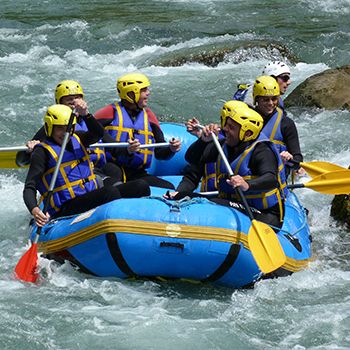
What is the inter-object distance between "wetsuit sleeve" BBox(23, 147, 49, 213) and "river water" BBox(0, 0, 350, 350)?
597mm

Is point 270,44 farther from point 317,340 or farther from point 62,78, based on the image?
point 317,340

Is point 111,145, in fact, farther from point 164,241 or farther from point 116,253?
point 164,241

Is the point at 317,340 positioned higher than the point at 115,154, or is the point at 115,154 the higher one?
the point at 115,154

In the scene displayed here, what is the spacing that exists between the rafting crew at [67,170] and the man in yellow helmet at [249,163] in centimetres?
77

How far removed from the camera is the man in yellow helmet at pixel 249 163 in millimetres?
6285

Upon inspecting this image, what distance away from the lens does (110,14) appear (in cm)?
1678

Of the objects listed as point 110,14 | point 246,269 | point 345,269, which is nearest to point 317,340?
point 246,269

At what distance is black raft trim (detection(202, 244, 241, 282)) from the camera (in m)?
6.03

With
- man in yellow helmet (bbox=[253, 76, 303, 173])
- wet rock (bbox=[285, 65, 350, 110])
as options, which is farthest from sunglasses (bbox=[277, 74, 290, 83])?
wet rock (bbox=[285, 65, 350, 110])

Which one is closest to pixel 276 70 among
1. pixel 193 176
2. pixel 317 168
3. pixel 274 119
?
pixel 274 119

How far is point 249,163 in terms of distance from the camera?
642cm

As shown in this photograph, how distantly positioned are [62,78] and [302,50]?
4081 mm

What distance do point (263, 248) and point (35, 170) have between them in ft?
6.02

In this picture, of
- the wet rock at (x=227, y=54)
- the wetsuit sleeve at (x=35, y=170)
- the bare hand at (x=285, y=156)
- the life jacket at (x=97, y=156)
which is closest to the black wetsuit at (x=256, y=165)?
the bare hand at (x=285, y=156)
